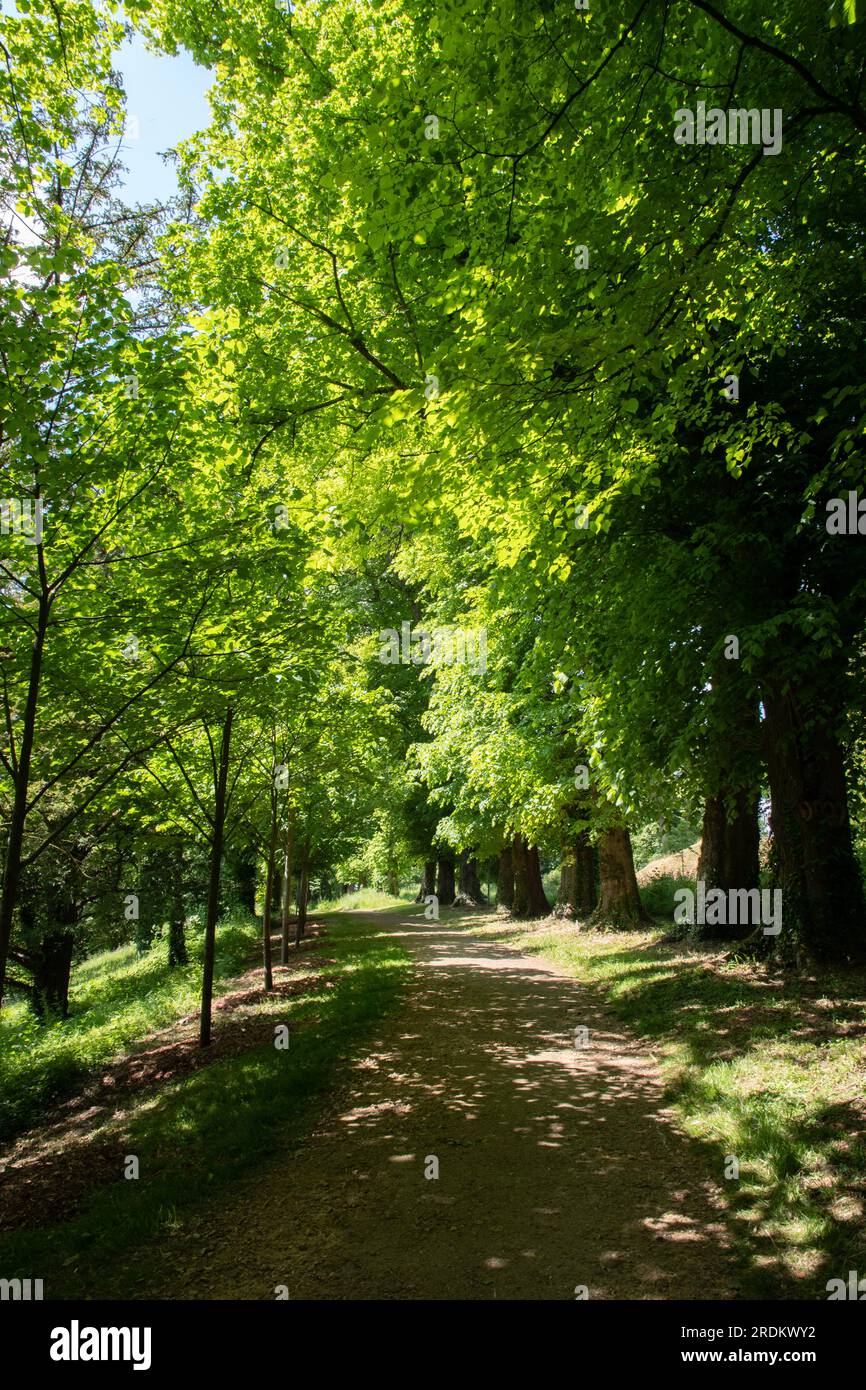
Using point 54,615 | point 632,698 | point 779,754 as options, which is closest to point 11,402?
point 54,615

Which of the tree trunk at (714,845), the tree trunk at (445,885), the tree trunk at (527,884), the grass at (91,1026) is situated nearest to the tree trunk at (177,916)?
the grass at (91,1026)

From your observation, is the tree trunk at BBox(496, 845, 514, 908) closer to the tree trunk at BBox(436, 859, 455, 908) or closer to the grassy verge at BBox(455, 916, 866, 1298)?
the tree trunk at BBox(436, 859, 455, 908)

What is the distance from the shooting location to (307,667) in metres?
8.56

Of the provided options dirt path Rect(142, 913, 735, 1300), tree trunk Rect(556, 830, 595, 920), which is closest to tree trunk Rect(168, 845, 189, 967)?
tree trunk Rect(556, 830, 595, 920)

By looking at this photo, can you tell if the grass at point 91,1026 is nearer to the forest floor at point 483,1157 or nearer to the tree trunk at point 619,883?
the forest floor at point 483,1157

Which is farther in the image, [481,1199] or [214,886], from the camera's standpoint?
[214,886]

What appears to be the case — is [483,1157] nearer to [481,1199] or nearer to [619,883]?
[481,1199]

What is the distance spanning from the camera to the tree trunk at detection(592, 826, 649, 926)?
15.6m

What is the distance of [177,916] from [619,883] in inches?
582

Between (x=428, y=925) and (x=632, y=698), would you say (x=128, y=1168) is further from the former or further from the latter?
(x=428, y=925)

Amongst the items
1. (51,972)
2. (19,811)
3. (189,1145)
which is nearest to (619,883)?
(189,1145)

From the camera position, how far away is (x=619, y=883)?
15828 millimetres

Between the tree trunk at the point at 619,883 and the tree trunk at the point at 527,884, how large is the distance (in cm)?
691

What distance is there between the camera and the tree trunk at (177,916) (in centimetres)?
2161
